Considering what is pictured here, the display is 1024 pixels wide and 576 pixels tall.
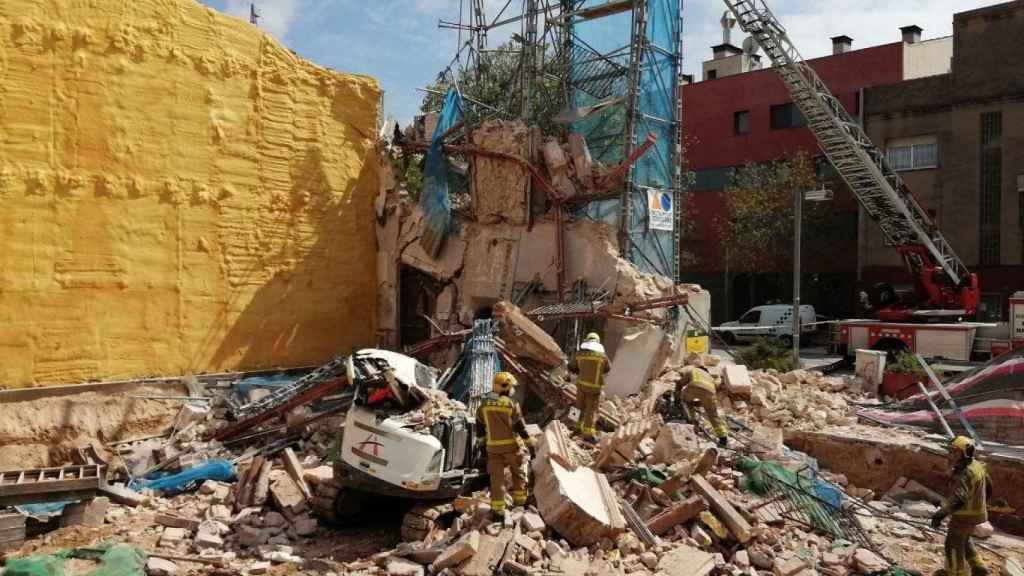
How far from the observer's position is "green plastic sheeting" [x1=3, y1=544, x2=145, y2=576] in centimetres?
693

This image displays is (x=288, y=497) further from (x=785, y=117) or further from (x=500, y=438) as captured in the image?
(x=785, y=117)

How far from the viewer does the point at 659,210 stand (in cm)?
1619

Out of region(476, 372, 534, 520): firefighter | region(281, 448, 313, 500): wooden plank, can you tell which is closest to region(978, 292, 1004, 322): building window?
region(476, 372, 534, 520): firefighter

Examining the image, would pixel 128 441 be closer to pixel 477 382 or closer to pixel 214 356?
pixel 214 356

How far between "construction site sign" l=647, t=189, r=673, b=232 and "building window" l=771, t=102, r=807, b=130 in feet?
51.4

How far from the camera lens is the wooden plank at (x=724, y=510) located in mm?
7836

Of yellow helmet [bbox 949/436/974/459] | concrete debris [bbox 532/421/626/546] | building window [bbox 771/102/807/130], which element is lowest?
concrete debris [bbox 532/421/626/546]

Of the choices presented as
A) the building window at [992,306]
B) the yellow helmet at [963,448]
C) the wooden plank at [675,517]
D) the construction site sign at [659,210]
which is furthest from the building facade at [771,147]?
the wooden plank at [675,517]

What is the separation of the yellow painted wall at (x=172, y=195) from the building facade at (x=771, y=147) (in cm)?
1791

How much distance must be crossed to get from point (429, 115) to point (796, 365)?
9719 mm

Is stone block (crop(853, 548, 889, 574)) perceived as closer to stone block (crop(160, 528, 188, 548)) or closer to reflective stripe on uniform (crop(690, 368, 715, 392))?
reflective stripe on uniform (crop(690, 368, 715, 392))

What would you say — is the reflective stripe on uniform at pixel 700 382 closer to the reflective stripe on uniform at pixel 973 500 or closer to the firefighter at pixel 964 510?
the firefighter at pixel 964 510

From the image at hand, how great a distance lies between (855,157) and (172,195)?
54.8 ft

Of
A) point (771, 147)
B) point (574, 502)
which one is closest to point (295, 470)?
point (574, 502)
